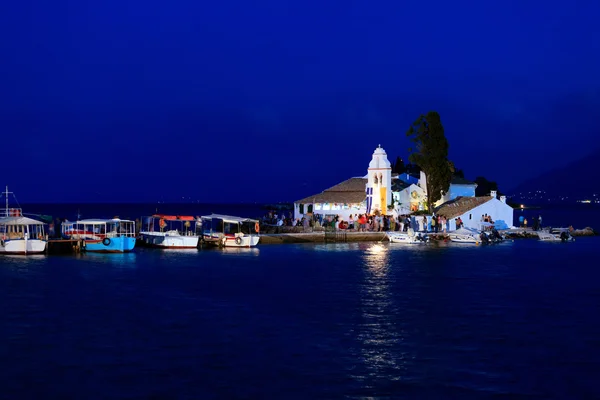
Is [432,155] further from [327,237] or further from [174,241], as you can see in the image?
[174,241]

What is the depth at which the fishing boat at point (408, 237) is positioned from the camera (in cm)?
7256

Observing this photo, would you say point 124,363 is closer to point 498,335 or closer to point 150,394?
point 150,394

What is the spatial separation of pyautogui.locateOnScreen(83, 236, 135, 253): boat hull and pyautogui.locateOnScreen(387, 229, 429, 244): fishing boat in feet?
84.0

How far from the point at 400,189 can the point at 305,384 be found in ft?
217

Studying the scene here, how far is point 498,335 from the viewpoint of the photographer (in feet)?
91.9

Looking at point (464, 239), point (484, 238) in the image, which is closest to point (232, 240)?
point (464, 239)

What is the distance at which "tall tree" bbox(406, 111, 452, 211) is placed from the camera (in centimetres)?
8419

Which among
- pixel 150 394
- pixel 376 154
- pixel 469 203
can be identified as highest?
pixel 376 154

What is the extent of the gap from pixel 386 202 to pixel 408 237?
11577 mm

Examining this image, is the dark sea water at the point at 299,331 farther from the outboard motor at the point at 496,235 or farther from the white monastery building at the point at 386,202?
the white monastery building at the point at 386,202

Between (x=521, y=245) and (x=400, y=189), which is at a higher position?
(x=400, y=189)

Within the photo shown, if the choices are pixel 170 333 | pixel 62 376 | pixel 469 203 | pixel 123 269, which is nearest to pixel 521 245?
pixel 469 203

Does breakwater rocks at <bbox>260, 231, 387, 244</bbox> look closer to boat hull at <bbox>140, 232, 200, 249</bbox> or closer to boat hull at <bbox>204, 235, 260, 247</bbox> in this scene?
boat hull at <bbox>204, 235, 260, 247</bbox>

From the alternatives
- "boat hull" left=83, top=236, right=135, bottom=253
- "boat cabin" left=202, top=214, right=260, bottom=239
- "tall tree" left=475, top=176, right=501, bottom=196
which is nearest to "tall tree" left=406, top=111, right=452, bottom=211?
"boat cabin" left=202, top=214, right=260, bottom=239
